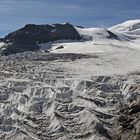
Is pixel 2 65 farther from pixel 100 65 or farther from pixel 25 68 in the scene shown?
pixel 100 65

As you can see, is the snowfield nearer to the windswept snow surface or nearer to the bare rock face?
the bare rock face

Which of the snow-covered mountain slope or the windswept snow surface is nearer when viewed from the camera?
the windswept snow surface

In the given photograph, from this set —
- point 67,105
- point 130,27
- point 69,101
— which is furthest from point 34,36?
point 67,105

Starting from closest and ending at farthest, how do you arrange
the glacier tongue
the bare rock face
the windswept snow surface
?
1. the glacier tongue
2. the bare rock face
3. the windswept snow surface

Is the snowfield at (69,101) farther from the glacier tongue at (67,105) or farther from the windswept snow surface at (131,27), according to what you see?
the windswept snow surface at (131,27)

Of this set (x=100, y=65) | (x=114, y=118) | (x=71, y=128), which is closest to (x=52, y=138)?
(x=71, y=128)

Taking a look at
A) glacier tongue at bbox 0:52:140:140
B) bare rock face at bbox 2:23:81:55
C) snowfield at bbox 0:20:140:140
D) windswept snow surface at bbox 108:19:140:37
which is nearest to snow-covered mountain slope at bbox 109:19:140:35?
windswept snow surface at bbox 108:19:140:37

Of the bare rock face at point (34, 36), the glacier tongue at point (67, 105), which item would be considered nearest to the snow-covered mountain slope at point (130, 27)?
the bare rock face at point (34, 36)

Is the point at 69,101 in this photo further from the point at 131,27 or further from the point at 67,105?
the point at 131,27
